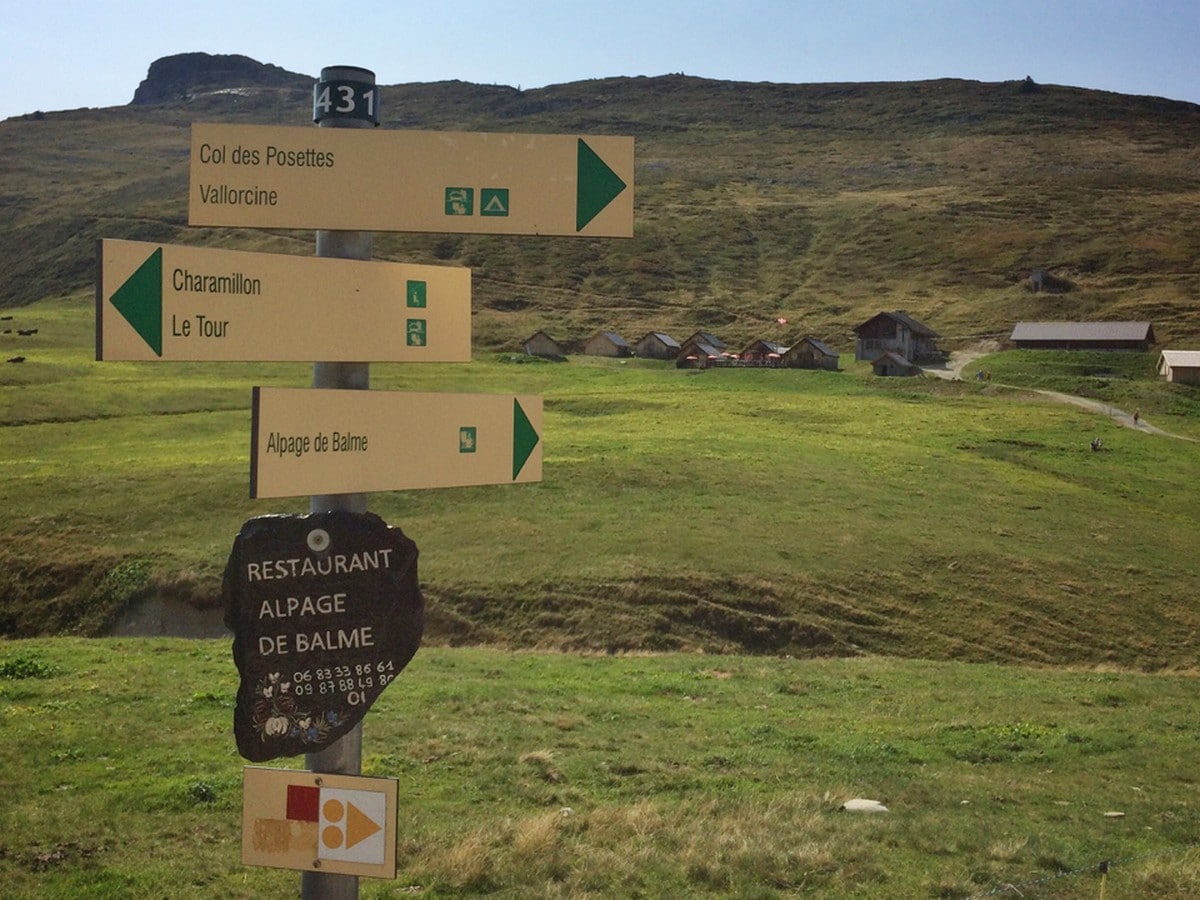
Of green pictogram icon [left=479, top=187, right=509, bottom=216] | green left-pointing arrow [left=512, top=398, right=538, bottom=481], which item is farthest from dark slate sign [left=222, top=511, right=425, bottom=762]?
green pictogram icon [left=479, top=187, right=509, bottom=216]

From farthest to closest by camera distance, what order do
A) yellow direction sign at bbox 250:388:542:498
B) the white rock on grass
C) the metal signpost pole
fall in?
1. the white rock on grass
2. the metal signpost pole
3. yellow direction sign at bbox 250:388:542:498

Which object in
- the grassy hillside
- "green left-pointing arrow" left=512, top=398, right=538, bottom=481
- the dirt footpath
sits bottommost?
the dirt footpath

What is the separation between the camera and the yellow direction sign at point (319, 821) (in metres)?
5.45

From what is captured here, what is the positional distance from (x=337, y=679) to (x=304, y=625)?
1.01ft

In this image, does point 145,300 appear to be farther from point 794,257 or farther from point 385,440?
point 794,257

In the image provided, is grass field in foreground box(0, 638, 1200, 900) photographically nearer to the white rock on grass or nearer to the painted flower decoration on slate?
the white rock on grass

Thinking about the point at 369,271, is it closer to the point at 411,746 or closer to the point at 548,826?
the point at 548,826

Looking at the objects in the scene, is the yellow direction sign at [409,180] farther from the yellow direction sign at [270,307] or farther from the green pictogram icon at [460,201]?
the yellow direction sign at [270,307]

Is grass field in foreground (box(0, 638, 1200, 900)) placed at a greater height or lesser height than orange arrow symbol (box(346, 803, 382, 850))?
lesser

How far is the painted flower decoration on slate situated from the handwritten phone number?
0.20 ft

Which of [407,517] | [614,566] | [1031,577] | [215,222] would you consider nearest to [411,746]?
[215,222]

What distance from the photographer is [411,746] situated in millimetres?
14953

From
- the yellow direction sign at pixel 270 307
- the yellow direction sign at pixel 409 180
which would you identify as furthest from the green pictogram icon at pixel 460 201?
the yellow direction sign at pixel 270 307

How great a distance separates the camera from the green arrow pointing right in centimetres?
593
